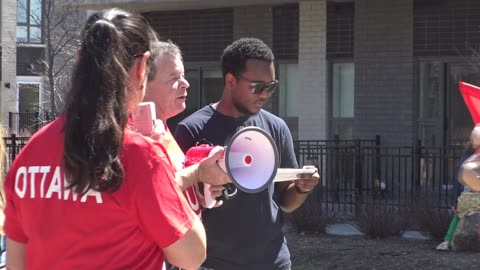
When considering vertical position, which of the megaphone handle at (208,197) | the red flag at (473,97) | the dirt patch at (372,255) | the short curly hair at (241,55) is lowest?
the dirt patch at (372,255)

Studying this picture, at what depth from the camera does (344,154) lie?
11.1 meters

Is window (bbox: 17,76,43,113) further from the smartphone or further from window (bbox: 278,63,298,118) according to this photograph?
the smartphone

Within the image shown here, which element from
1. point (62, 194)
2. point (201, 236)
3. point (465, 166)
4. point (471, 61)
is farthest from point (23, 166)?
point (471, 61)

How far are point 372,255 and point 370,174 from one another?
3.56 m

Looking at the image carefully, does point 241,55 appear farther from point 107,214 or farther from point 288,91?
point 288,91

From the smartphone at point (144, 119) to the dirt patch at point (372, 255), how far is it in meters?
5.36

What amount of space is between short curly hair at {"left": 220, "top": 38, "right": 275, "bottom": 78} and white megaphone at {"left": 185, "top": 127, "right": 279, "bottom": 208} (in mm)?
734

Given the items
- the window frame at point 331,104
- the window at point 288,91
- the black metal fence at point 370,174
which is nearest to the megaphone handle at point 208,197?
the black metal fence at point 370,174

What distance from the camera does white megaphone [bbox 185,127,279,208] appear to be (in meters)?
2.54

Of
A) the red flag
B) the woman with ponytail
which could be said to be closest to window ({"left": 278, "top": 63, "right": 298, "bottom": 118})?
the red flag

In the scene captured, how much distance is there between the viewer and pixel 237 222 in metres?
3.31

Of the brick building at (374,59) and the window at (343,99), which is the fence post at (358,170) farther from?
the window at (343,99)

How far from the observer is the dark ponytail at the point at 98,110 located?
2.02 metres

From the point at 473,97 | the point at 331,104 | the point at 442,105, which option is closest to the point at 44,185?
the point at 473,97
